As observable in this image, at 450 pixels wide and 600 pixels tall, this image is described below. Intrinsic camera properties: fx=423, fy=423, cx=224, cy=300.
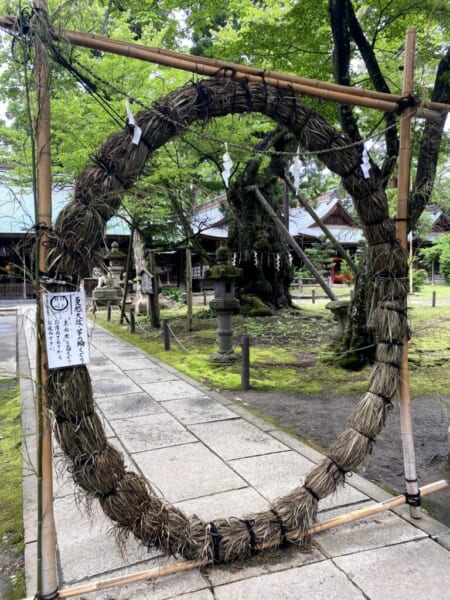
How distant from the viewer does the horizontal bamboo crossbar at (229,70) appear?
207 centimetres

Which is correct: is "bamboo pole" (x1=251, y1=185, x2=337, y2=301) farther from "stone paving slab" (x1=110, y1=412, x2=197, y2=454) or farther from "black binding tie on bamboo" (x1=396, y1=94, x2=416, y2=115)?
"black binding tie on bamboo" (x1=396, y1=94, x2=416, y2=115)

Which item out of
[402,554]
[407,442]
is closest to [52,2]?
[407,442]

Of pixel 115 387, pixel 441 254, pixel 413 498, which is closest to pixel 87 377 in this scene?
pixel 413 498

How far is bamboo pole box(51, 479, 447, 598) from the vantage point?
200 cm

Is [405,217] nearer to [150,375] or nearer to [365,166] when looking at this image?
[365,166]

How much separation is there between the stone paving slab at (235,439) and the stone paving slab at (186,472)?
0.47 feet

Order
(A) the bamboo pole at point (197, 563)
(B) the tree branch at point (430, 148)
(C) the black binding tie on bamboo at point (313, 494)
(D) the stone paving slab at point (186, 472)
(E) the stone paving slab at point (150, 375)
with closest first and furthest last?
(A) the bamboo pole at point (197, 563), (C) the black binding tie on bamboo at point (313, 494), (D) the stone paving slab at point (186, 472), (B) the tree branch at point (430, 148), (E) the stone paving slab at point (150, 375)

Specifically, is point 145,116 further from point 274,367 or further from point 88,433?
point 274,367

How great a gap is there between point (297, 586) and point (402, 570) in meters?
0.58

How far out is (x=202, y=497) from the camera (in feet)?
9.80

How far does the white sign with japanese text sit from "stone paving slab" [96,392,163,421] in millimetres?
3002

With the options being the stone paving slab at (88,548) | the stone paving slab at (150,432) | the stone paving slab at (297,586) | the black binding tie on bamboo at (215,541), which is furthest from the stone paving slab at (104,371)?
the stone paving slab at (297,586)

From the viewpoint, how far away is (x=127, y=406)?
17.1 feet

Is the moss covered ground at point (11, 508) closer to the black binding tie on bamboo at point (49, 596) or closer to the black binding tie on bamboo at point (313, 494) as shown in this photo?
the black binding tie on bamboo at point (49, 596)
